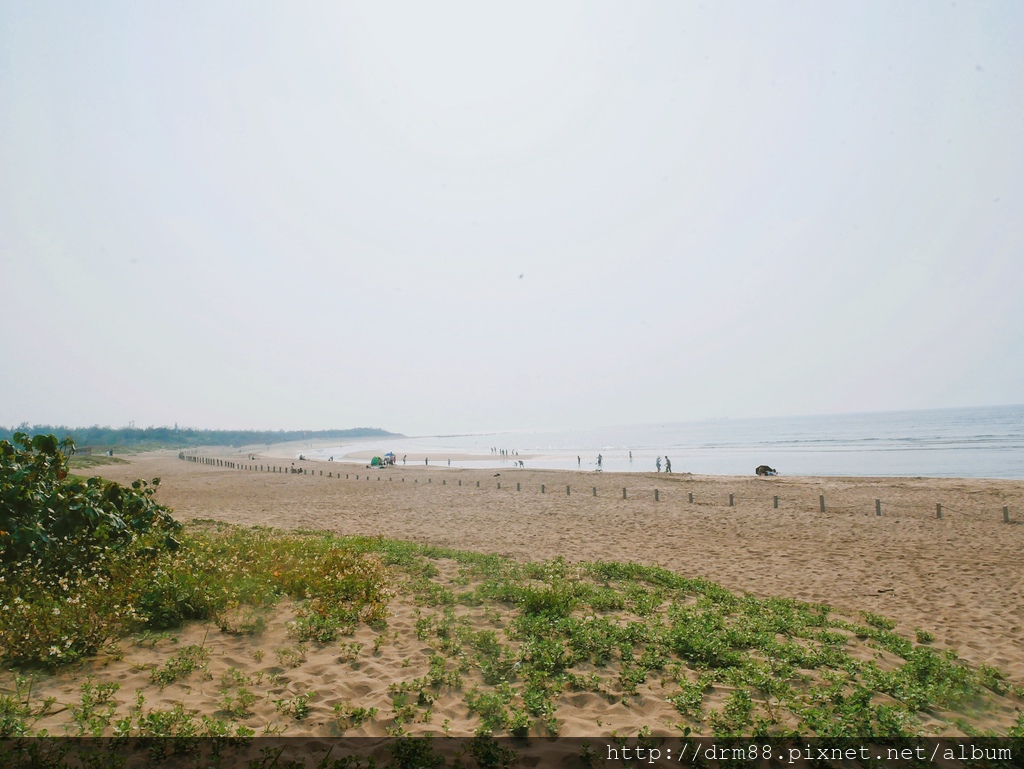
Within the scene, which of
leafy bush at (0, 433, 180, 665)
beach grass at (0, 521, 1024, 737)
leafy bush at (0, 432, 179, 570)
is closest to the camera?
beach grass at (0, 521, 1024, 737)

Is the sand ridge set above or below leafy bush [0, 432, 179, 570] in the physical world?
below

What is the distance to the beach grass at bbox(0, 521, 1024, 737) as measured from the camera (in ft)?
16.1

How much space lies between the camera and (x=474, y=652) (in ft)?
21.4

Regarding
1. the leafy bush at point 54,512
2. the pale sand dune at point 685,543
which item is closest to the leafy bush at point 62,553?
the leafy bush at point 54,512

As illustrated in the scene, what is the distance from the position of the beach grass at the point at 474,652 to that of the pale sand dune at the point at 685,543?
0.51ft

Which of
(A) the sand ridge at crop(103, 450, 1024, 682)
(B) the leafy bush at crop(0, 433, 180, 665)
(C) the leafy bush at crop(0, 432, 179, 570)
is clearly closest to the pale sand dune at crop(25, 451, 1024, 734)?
(A) the sand ridge at crop(103, 450, 1024, 682)

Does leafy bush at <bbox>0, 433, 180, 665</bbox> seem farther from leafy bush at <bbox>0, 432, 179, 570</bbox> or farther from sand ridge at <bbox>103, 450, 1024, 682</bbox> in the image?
sand ridge at <bbox>103, 450, 1024, 682</bbox>

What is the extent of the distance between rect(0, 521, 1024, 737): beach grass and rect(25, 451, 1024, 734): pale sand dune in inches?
6.1

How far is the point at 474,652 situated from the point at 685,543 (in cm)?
1257

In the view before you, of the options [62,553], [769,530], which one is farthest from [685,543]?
[62,553]

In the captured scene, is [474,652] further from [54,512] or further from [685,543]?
[685,543]

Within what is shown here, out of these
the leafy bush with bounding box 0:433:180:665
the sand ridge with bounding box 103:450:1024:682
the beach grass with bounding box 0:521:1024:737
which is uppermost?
the leafy bush with bounding box 0:433:180:665

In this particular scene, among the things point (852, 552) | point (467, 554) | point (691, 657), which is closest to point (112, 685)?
point (691, 657)

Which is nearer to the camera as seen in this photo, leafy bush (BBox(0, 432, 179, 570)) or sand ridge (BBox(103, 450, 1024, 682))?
leafy bush (BBox(0, 432, 179, 570))
